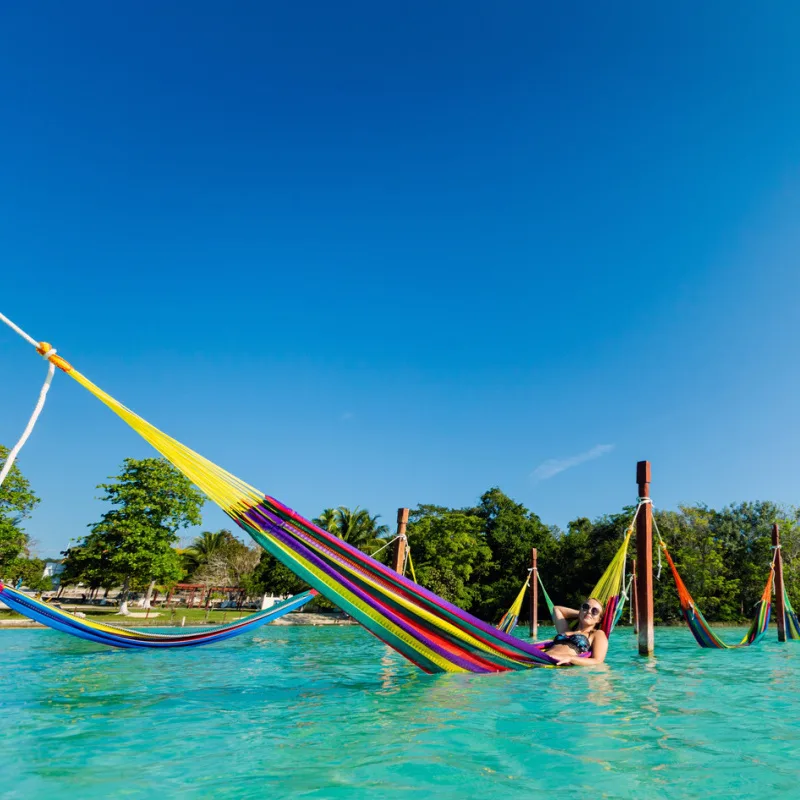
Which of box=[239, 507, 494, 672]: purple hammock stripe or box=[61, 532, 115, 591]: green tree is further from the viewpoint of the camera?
box=[61, 532, 115, 591]: green tree

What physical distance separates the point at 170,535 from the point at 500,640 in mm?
19913

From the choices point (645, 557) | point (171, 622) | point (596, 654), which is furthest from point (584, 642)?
point (171, 622)

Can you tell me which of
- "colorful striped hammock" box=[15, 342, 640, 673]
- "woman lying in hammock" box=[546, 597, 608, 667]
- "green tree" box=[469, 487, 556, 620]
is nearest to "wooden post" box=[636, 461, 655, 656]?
"woman lying in hammock" box=[546, 597, 608, 667]

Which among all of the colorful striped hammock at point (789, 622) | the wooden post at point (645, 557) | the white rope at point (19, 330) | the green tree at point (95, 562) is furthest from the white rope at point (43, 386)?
the green tree at point (95, 562)

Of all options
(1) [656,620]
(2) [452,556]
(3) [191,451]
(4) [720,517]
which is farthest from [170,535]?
(4) [720,517]

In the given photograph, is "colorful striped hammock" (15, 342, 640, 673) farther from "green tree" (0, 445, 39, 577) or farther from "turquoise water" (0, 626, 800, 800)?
"green tree" (0, 445, 39, 577)

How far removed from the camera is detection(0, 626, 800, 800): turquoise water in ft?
8.01

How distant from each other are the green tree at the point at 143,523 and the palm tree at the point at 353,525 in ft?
29.1

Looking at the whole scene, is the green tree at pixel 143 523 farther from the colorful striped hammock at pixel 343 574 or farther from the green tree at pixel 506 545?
the colorful striped hammock at pixel 343 574

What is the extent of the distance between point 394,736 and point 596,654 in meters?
3.50

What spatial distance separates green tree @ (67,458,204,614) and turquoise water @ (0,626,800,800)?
15789mm

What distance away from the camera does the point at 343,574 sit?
4426 millimetres

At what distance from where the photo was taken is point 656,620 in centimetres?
2552

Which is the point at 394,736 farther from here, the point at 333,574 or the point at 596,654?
the point at 596,654
